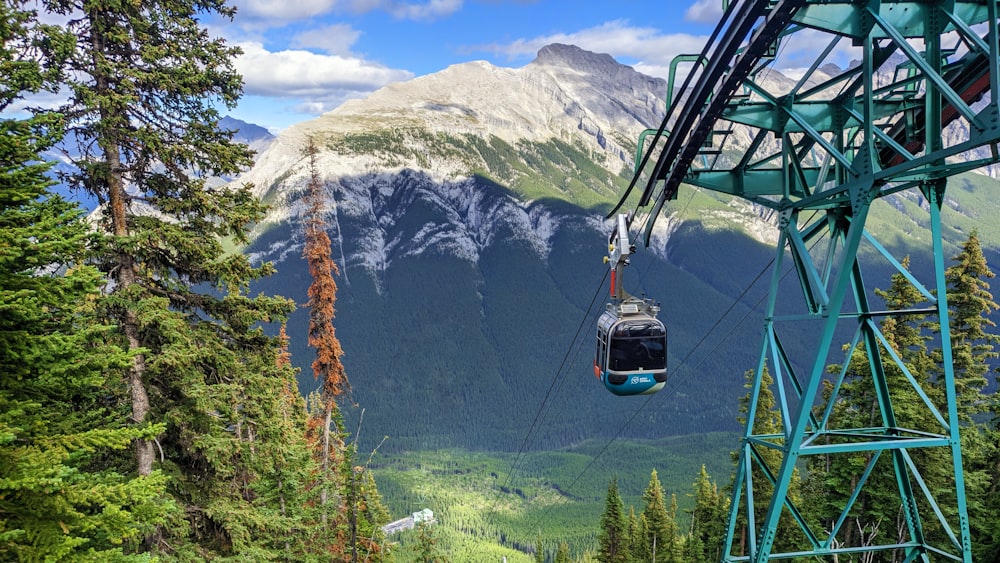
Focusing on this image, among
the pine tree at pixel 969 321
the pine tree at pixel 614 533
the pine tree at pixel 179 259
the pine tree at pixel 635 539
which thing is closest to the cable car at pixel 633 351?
the pine tree at pixel 179 259

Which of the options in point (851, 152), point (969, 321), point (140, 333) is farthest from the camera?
point (969, 321)

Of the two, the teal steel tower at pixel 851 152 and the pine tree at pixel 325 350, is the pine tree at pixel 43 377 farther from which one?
the pine tree at pixel 325 350


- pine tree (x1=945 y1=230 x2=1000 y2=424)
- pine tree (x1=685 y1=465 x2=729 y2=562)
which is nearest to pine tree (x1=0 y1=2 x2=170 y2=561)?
pine tree (x1=945 y1=230 x2=1000 y2=424)

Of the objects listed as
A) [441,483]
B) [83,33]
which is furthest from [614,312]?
[441,483]

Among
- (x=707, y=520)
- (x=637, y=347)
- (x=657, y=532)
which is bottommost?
(x=657, y=532)

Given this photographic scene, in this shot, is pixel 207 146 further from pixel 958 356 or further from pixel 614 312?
pixel 958 356

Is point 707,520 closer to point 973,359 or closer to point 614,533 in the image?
point 614,533

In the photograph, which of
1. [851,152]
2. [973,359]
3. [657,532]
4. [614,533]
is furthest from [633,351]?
[614,533]
